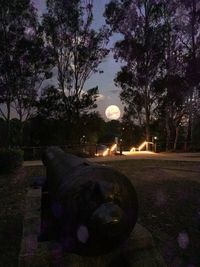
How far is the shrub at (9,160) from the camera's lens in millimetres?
14430

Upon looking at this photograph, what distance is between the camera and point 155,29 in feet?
96.9

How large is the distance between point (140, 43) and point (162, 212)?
23.2 metres

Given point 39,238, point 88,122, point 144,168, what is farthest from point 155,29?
point 39,238

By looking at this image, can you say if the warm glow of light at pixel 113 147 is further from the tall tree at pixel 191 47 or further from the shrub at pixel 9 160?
the shrub at pixel 9 160

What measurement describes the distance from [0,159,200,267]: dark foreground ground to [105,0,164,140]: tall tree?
17195 millimetres

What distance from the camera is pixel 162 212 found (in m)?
8.04

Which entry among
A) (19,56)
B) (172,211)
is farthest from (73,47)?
(172,211)

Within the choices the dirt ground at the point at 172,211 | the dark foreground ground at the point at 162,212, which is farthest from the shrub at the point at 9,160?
the dirt ground at the point at 172,211

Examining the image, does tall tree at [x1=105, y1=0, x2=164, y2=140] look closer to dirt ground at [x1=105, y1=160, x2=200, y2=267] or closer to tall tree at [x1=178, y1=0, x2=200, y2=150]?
tall tree at [x1=178, y1=0, x2=200, y2=150]

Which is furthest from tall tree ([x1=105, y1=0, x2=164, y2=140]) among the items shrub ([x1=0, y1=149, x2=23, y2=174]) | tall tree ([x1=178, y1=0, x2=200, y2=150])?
shrub ([x1=0, y1=149, x2=23, y2=174])

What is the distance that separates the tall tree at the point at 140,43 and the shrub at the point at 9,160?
1619 centimetres

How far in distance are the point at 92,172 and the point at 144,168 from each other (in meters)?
11.9

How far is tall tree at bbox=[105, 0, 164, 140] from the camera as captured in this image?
2959 centimetres

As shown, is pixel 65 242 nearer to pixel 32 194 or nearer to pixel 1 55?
pixel 32 194
